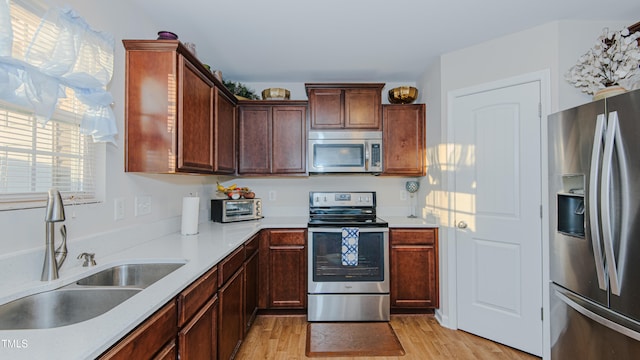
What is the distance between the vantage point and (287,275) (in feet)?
8.95

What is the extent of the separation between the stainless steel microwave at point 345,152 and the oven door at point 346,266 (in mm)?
629

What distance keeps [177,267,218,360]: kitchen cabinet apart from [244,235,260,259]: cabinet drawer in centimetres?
63

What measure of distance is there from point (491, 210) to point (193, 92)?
93.8 inches

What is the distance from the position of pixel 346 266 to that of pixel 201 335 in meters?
1.49

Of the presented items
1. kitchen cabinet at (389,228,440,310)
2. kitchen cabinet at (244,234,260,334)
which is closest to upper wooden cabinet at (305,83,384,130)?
kitchen cabinet at (389,228,440,310)

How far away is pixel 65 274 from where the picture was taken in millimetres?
1311

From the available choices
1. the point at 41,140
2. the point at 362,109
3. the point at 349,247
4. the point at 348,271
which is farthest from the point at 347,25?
the point at 348,271

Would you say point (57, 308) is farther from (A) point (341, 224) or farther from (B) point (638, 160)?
(B) point (638, 160)

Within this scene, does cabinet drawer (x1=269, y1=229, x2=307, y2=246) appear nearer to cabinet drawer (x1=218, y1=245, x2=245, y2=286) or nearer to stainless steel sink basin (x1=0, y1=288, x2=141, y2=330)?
cabinet drawer (x1=218, y1=245, x2=245, y2=286)

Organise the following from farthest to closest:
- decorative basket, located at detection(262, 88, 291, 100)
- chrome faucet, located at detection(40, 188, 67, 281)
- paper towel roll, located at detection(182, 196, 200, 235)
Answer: decorative basket, located at detection(262, 88, 291, 100)
paper towel roll, located at detection(182, 196, 200, 235)
chrome faucet, located at detection(40, 188, 67, 281)

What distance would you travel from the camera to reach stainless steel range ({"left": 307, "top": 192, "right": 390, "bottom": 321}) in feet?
8.71

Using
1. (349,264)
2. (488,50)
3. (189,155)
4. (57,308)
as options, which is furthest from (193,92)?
(488,50)

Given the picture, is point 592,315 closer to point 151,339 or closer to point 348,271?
point 348,271

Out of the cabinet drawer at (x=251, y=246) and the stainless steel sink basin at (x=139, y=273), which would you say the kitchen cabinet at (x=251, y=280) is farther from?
the stainless steel sink basin at (x=139, y=273)
